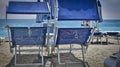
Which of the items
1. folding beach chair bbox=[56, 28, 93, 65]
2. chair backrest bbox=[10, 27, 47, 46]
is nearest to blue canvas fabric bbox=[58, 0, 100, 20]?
folding beach chair bbox=[56, 28, 93, 65]

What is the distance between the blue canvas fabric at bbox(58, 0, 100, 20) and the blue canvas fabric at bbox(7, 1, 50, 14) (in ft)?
2.15

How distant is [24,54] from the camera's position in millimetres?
6613

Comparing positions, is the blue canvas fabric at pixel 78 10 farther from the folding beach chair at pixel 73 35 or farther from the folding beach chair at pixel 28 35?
the folding beach chair at pixel 28 35

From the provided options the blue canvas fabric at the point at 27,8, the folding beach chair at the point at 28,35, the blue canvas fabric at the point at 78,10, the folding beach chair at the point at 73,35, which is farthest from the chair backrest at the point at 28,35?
the blue canvas fabric at the point at 27,8

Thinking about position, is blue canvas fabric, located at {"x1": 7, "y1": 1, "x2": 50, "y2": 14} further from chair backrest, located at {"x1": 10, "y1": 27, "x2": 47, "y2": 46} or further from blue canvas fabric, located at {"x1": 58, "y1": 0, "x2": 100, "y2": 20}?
chair backrest, located at {"x1": 10, "y1": 27, "x2": 47, "y2": 46}

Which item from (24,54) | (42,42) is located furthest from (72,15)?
(24,54)

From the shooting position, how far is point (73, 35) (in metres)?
5.48

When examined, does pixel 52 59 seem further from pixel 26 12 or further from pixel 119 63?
pixel 119 63

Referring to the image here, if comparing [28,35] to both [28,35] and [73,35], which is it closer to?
[28,35]

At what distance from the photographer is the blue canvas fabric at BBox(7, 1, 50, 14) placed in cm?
612

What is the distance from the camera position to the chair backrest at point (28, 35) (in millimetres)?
5308

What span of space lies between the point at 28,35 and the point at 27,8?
3.88 feet

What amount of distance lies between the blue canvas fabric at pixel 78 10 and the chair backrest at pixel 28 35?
56 centimetres

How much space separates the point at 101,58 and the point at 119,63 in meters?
2.64
